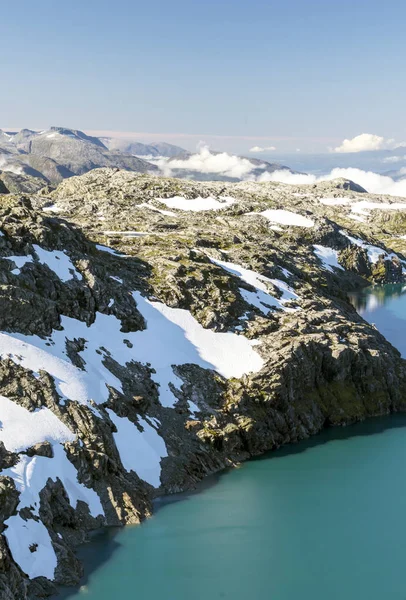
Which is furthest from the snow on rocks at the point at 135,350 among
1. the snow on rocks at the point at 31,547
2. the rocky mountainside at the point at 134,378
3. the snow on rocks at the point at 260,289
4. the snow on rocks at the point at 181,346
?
the snow on rocks at the point at 31,547

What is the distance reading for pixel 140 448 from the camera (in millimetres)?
58500

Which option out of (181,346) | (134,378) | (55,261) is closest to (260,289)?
(181,346)

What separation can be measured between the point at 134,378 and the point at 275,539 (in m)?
25.2

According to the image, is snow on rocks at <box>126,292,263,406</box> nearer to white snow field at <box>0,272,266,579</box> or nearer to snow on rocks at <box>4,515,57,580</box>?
white snow field at <box>0,272,266,579</box>

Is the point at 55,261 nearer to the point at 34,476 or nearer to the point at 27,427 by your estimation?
the point at 27,427

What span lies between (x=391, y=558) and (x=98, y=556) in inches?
942

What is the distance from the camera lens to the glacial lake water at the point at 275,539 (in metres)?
42.5

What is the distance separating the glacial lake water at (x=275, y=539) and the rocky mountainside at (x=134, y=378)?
9.04 feet

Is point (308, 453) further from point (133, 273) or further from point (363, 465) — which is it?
point (133, 273)

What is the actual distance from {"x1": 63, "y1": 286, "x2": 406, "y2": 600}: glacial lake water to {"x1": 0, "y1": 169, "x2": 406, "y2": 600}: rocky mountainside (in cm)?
276

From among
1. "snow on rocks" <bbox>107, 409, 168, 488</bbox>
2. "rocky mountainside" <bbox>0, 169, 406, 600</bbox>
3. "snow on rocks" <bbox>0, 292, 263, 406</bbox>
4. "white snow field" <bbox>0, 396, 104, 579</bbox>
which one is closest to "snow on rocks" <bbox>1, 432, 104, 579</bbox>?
"white snow field" <bbox>0, 396, 104, 579</bbox>

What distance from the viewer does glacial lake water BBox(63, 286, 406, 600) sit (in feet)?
139

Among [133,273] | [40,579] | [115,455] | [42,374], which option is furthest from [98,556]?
[133,273]

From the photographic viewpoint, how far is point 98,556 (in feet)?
149
